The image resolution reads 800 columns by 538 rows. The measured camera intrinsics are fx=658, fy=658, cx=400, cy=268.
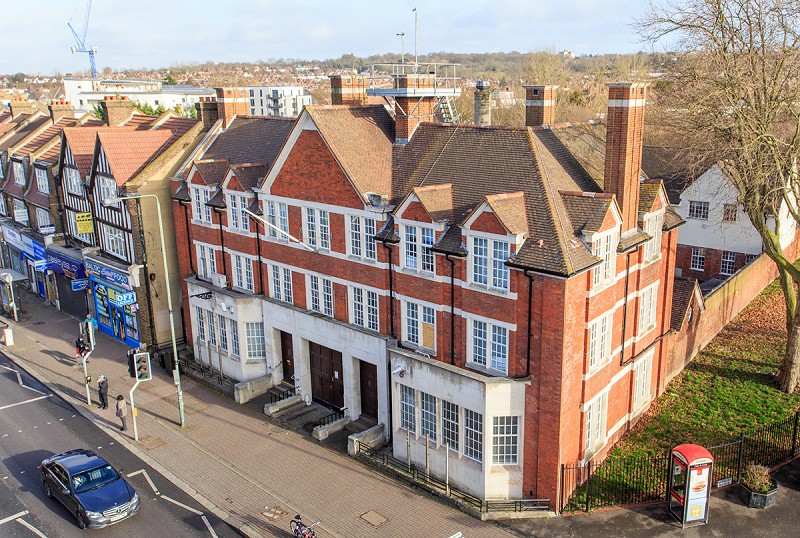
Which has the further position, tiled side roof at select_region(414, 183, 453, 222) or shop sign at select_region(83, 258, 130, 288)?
shop sign at select_region(83, 258, 130, 288)

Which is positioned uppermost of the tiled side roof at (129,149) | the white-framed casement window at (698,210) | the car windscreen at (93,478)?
the tiled side roof at (129,149)

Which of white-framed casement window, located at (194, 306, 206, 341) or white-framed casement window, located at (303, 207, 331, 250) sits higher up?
white-framed casement window, located at (303, 207, 331, 250)

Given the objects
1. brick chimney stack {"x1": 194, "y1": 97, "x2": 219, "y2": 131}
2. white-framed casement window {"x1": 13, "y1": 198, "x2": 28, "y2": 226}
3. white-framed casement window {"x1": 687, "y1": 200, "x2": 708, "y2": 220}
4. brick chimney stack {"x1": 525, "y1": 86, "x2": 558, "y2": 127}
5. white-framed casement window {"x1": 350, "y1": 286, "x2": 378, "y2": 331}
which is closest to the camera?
brick chimney stack {"x1": 525, "y1": 86, "x2": 558, "y2": 127}

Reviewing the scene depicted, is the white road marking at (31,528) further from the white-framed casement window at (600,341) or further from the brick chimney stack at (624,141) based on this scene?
the brick chimney stack at (624,141)

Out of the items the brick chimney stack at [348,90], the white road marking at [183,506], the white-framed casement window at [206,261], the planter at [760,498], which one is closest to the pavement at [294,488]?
the planter at [760,498]

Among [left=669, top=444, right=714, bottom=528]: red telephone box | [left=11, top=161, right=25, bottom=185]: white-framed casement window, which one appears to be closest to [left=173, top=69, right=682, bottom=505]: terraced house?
[left=669, top=444, right=714, bottom=528]: red telephone box

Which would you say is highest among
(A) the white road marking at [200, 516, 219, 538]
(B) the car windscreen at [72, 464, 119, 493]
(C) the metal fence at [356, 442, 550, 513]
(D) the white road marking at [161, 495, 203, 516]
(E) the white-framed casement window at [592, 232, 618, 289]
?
(E) the white-framed casement window at [592, 232, 618, 289]

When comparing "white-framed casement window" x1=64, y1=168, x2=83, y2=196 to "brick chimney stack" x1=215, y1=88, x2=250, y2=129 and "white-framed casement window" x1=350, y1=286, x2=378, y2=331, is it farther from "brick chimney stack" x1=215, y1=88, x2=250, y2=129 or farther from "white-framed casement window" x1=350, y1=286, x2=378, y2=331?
"white-framed casement window" x1=350, y1=286, x2=378, y2=331

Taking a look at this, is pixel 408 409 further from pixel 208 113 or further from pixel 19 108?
pixel 19 108
